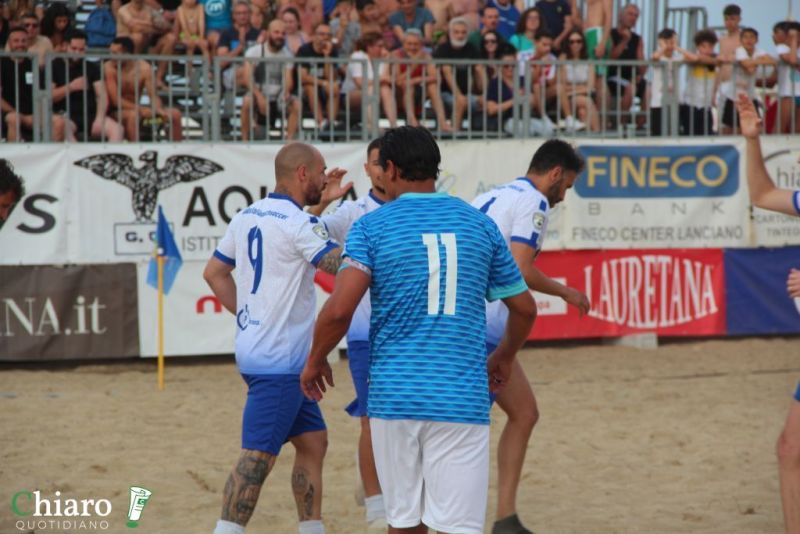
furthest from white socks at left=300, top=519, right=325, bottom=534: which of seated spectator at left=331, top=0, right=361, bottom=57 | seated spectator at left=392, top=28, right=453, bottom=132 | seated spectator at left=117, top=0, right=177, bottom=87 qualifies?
seated spectator at left=331, top=0, right=361, bottom=57

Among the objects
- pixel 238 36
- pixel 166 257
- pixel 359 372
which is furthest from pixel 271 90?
pixel 359 372

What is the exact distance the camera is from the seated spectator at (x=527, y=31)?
13633mm

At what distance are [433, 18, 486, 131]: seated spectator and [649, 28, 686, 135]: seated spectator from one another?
6.90 ft

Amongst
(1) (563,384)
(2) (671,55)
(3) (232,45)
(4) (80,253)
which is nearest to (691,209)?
(2) (671,55)

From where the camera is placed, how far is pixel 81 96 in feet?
38.7

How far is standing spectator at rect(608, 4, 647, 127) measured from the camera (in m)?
13.4

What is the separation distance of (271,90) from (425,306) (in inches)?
339

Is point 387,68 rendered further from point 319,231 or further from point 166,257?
point 319,231

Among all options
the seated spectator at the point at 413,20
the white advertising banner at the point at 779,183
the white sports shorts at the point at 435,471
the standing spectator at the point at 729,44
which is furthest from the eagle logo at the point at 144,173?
the white sports shorts at the point at 435,471

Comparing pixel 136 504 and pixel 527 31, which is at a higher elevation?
pixel 527 31

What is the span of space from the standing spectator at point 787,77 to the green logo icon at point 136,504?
9.24 metres

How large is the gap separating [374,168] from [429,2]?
8.48 metres

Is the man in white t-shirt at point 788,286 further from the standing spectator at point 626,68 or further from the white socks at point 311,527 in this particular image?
the standing spectator at point 626,68

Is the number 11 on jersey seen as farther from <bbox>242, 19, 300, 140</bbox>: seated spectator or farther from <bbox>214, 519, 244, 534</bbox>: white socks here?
<bbox>242, 19, 300, 140</bbox>: seated spectator
